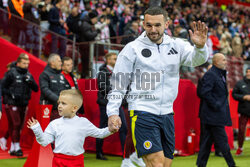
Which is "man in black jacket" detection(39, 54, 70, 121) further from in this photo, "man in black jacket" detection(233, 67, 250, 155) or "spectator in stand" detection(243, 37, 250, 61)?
"spectator in stand" detection(243, 37, 250, 61)

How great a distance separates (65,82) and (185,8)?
1771cm

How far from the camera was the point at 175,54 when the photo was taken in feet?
14.8

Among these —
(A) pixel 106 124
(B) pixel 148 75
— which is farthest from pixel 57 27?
(B) pixel 148 75

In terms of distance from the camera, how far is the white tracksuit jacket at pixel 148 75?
437 cm

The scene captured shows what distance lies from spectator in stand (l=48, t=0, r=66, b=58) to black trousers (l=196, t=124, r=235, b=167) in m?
4.97

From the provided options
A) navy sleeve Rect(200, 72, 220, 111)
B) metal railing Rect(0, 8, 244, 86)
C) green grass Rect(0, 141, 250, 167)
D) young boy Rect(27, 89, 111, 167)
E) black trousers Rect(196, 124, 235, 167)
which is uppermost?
metal railing Rect(0, 8, 244, 86)

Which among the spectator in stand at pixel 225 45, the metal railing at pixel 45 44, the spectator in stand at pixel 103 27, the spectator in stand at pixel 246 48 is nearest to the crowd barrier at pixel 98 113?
the metal railing at pixel 45 44

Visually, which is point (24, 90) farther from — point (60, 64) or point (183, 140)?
point (183, 140)

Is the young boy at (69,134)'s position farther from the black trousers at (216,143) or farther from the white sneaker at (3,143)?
the white sneaker at (3,143)

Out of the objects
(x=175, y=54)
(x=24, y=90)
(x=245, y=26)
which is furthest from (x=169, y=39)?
(x=245, y=26)

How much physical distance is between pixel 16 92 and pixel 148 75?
522 centimetres

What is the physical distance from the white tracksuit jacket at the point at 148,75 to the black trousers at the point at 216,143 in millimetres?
3362

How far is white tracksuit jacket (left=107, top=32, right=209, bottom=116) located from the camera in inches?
172

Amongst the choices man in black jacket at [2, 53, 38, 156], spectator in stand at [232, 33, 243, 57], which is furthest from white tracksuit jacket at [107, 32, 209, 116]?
spectator in stand at [232, 33, 243, 57]
